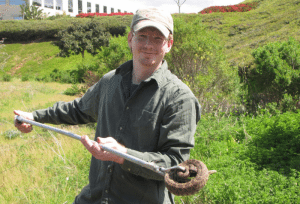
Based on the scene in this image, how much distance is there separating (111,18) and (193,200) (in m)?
33.6

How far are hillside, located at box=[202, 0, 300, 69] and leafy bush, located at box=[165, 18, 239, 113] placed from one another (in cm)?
736

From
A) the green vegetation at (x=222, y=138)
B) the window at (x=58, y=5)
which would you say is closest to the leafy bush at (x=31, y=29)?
the window at (x=58, y=5)

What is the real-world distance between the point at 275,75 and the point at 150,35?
19.3ft

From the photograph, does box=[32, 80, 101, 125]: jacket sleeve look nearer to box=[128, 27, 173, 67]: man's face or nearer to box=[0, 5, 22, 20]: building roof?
box=[128, 27, 173, 67]: man's face

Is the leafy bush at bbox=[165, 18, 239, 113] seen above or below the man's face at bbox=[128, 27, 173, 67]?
below

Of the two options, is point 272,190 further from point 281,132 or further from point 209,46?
point 209,46

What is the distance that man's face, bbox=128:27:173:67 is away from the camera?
5.34 feet

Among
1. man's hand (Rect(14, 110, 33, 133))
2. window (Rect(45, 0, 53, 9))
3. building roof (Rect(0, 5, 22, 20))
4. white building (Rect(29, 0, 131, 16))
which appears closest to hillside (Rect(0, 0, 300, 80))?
man's hand (Rect(14, 110, 33, 133))

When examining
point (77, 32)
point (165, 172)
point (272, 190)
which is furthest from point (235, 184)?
point (77, 32)

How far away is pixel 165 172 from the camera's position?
52.3 inches

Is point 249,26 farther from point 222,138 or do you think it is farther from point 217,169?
point 217,169

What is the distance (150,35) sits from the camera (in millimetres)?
1645

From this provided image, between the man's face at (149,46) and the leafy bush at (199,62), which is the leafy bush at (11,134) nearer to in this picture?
the leafy bush at (199,62)

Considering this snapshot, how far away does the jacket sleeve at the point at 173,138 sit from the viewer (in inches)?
55.1
